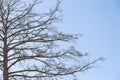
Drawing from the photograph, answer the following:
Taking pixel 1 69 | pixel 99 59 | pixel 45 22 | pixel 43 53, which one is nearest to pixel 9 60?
pixel 1 69

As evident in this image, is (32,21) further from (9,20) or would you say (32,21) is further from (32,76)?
(32,76)

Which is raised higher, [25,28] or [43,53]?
[25,28]

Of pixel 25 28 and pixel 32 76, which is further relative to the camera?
pixel 25 28

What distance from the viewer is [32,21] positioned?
16594 mm

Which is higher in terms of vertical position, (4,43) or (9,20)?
(9,20)

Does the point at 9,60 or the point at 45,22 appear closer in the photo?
A: the point at 9,60

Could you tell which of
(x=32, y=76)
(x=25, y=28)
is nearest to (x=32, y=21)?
(x=25, y=28)

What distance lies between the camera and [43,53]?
51.4 ft

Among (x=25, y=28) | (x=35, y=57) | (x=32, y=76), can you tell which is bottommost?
(x=32, y=76)

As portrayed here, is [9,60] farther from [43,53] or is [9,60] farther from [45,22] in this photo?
[45,22]

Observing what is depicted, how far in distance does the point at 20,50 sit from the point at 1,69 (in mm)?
1214

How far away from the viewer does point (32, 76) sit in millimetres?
15047

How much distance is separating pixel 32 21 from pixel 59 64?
8.27 ft

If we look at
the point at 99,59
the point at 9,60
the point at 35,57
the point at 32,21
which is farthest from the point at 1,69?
the point at 99,59
